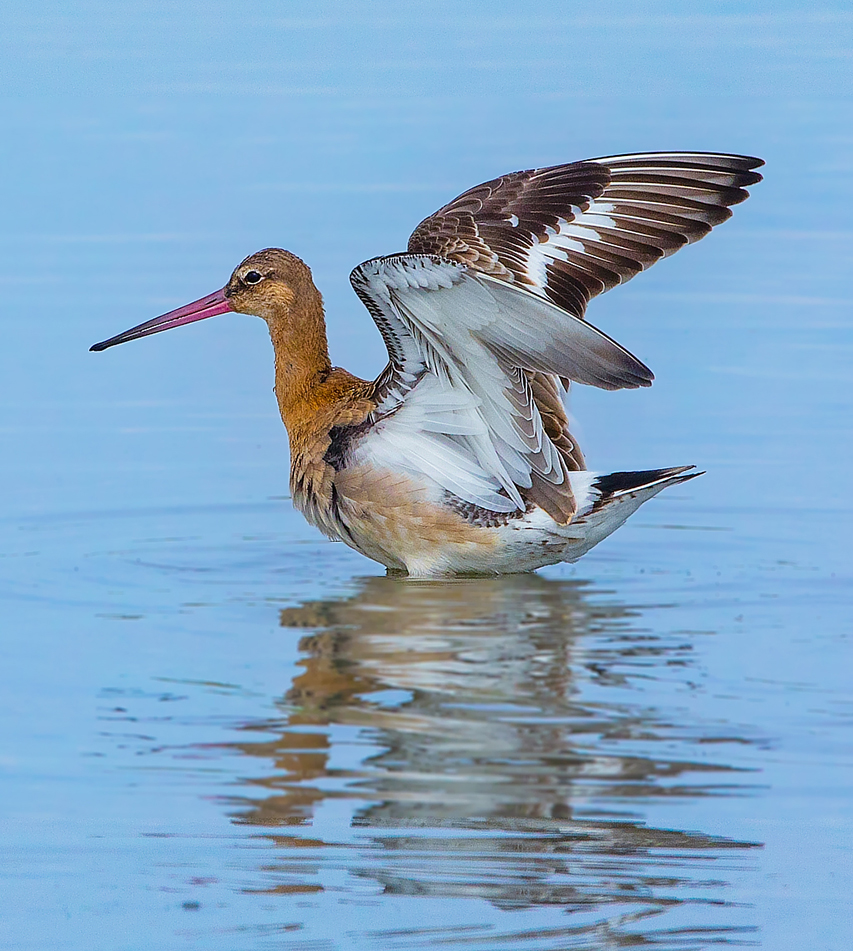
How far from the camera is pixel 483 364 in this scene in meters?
7.82

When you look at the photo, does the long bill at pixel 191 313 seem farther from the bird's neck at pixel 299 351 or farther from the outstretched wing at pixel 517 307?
the outstretched wing at pixel 517 307

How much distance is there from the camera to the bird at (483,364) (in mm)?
Answer: 7316


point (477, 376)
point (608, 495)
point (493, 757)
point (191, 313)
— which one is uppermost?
point (191, 313)

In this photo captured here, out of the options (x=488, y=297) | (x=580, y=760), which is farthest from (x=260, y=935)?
(x=488, y=297)

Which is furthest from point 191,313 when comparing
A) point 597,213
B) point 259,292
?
point 597,213

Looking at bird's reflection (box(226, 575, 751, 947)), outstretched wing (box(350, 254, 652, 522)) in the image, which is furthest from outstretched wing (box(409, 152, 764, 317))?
bird's reflection (box(226, 575, 751, 947))

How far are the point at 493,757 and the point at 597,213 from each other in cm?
399

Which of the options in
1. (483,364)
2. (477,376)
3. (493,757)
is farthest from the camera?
(477,376)

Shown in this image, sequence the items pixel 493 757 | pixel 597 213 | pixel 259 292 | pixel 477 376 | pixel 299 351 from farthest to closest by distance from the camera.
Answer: pixel 259 292, pixel 299 351, pixel 597 213, pixel 477 376, pixel 493 757

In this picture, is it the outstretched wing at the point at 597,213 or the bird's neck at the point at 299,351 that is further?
the bird's neck at the point at 299,351

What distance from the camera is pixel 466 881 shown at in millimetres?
5012

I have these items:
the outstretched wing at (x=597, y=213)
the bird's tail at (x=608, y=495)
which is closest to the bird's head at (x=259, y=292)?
the outstretched wing at (x=597, y=213)

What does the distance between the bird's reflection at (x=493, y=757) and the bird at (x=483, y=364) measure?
1.43ft

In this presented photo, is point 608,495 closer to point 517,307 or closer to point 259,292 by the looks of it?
point 517,307
